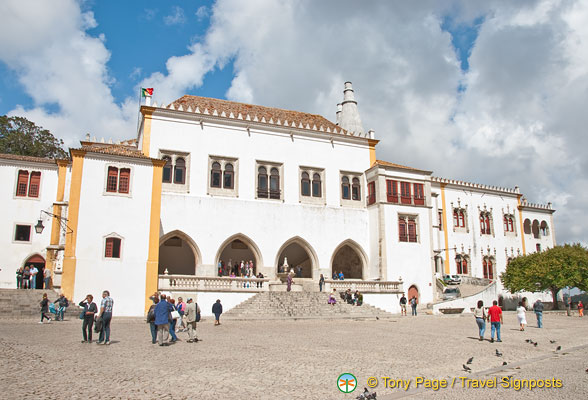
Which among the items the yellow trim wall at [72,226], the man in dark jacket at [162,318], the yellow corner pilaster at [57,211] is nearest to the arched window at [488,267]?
the yellow trim wall at [72,226]

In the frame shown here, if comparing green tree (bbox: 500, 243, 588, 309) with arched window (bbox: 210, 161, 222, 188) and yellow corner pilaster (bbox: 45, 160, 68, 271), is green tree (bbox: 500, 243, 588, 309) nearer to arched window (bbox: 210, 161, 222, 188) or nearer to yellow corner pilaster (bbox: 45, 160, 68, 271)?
arched window (bbox: 210, 161, 222, 188)

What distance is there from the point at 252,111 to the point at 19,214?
15620 millimetres

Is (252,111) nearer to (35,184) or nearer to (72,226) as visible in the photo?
(35,184)

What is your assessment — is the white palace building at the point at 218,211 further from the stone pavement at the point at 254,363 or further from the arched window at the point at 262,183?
the stone pavement at the point at 254,363

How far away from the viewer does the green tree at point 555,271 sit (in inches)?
1280

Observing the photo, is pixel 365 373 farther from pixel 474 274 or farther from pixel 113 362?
pixel 474 274

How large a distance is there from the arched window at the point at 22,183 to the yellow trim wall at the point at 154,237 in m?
8.18

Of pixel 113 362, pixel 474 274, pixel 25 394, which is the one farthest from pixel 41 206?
pixel 474 274

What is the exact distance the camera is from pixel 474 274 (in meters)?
38.2

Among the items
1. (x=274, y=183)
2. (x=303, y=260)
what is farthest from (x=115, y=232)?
(x=303, y=260)

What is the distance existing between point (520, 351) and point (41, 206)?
25.0 m

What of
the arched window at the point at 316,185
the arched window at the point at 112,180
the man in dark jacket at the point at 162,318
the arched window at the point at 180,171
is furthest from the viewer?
the arched window at the point at 316,185

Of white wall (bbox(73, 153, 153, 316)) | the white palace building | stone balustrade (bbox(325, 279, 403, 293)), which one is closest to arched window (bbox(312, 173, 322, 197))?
the white palace building

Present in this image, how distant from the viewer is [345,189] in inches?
1265
